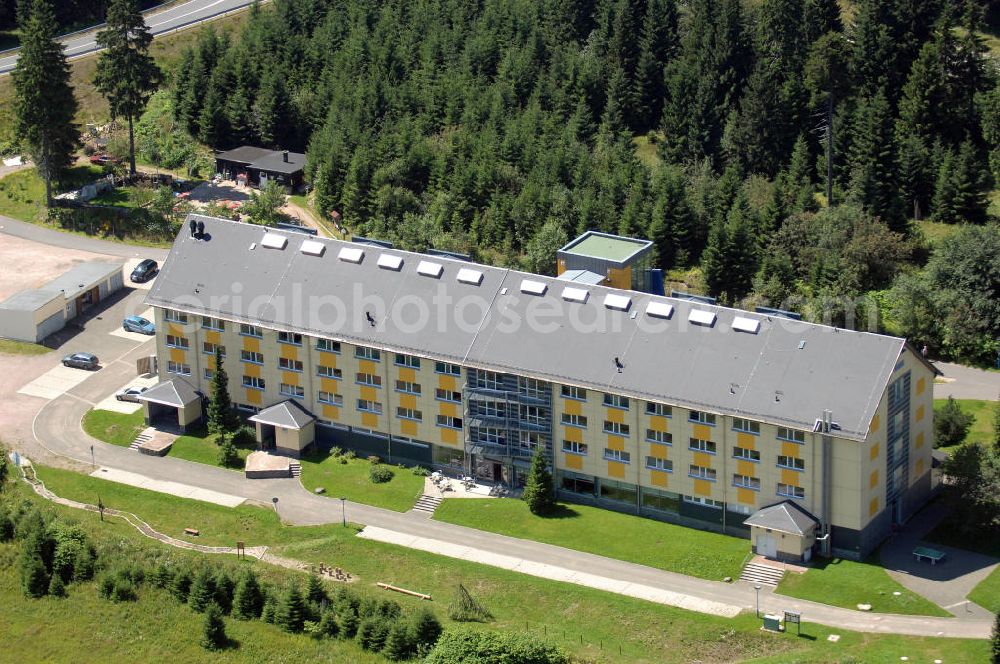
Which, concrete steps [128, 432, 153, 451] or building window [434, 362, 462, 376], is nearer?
building window [434, 362, 462, 376]

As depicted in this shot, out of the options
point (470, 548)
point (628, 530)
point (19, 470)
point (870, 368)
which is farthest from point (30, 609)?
point (870, 368)

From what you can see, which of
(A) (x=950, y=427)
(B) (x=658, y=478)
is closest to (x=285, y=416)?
(B) (x=658, y=478)

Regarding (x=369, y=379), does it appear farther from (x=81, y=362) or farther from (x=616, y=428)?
(x=81, y=362)

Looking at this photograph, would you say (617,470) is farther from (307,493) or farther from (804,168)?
(804,168)

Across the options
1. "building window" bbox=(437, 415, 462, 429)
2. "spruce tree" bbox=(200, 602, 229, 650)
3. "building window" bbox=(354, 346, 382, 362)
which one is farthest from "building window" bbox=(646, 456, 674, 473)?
"spruce tree" bbox=(200, 602, 229, 650)

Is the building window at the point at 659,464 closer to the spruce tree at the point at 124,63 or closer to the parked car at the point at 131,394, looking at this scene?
the parked car at the point at 131,394

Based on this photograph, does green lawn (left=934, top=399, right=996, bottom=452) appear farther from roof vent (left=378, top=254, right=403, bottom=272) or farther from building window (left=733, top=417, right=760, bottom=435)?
roof vent (left=378, top=254, right=403, bottom=272)
